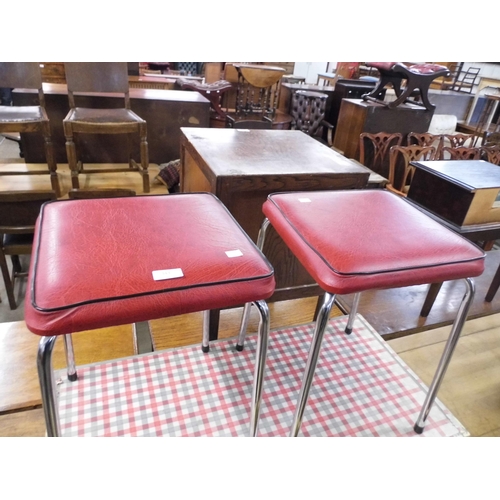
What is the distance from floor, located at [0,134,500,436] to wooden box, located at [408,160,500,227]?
0.47 metres

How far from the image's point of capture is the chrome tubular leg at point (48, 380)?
1.90 ft

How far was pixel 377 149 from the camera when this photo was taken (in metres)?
3.02

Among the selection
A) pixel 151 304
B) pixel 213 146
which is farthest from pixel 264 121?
pixel 151 304

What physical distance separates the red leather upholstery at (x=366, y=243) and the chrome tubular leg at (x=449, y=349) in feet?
0.22

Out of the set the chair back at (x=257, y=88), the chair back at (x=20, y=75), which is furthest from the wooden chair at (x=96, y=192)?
the chair back at (x=257, y=88)

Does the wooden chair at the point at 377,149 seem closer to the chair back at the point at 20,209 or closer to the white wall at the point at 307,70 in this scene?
the chair back at the point at 20,209

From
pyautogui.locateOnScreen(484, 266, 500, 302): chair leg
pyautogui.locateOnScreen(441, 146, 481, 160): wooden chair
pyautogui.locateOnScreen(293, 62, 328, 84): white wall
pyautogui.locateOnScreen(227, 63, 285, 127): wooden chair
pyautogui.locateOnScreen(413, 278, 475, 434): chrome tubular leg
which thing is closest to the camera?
pyautogui.locateOnScreen(413, 278, 475, 434): chrome tubular leg

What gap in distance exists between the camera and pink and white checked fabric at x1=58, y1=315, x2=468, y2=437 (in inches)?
40.5

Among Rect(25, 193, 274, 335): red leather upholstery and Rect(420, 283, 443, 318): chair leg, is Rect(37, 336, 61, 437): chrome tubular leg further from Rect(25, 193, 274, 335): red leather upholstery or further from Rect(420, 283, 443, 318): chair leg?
Rect(420, 283, 443, 318): chair leg

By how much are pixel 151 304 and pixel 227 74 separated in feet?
14.7

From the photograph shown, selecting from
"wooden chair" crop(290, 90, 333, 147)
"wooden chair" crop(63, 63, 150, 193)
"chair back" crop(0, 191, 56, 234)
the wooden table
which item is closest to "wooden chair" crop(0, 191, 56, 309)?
"chair back" crop(0, 191, 56, 234)

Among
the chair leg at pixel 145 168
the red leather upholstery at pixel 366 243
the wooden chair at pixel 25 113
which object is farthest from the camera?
the chair leg at pixel 145 168
